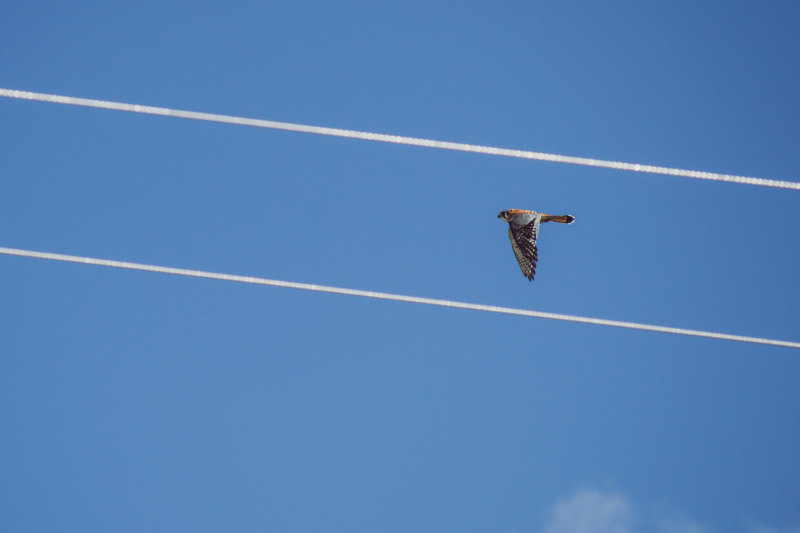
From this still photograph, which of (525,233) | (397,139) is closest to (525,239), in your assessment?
(525,233)

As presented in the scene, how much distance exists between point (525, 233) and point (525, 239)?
10cm

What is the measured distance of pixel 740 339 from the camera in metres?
7.41

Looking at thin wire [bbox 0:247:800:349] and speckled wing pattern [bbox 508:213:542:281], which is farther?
speckled wing pattern [bbox 508:213:542:281]

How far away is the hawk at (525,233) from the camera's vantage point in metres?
11.8

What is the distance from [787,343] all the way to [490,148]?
3660mm

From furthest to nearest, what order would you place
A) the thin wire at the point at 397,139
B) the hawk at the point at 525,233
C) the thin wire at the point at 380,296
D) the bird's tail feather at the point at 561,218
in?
the hawk at the point at 525,233, the bird's tail feather at the point at 561,218, the thin wire at the point at 380,296, the thin wire at the point at 397,139

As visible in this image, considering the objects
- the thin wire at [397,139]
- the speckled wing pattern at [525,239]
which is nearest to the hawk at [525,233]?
the speckled wing pattern at [525,239]

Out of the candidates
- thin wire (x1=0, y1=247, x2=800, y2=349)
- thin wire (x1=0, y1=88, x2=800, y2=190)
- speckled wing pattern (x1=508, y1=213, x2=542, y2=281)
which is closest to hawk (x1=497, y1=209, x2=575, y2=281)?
speckled wing pattern (x1=508, y1=213, x2=542, y2=281)

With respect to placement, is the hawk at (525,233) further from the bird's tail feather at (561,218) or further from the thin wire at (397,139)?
the thin wire at (397,139)

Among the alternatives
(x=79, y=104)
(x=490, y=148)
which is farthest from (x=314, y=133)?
(x=79, y=104)

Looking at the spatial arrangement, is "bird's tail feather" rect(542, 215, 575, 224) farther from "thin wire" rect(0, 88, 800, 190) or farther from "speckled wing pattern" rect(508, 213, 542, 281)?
"thin wire" rect(0, 88, 800, 190)

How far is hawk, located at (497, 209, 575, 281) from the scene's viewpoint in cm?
1181

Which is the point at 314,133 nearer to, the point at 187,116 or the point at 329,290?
the point at 187,116

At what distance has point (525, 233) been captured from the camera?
12000 mm
